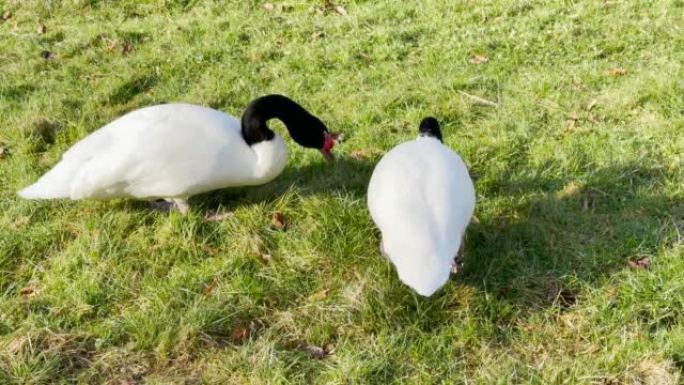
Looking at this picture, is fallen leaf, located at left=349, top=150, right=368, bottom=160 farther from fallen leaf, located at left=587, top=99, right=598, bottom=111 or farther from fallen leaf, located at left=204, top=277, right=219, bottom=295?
fallen leaf, located at left=587, top=99, right=598, bottom=111

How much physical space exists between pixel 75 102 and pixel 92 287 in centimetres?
263

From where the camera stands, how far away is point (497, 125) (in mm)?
5043

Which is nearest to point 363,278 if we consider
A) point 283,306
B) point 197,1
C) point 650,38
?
point 283,306

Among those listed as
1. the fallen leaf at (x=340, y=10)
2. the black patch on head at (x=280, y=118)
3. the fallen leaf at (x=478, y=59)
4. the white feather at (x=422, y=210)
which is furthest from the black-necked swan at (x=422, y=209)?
the fallen leaf at (x=340, y=10)

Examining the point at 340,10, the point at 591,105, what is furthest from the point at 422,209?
the point at 340,10

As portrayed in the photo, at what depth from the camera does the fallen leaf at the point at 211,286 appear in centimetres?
369

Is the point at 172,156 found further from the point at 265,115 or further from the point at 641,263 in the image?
the point at 641,263

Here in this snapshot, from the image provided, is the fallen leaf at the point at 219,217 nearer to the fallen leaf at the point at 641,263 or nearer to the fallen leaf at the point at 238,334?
the fallen leaf at the point at 238,334

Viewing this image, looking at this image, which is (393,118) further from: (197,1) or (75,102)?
(197,1)

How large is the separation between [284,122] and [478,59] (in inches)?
94.7

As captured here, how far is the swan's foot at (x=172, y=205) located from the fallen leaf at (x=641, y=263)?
2.55 metres

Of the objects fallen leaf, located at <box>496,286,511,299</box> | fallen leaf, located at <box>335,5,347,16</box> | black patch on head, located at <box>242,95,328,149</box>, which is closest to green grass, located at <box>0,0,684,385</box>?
fallen leaf, located at <box>496,286,511,299</box>

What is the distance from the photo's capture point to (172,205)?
14.4ft

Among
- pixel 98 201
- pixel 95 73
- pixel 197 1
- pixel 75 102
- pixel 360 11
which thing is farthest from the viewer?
pixel 197 1
